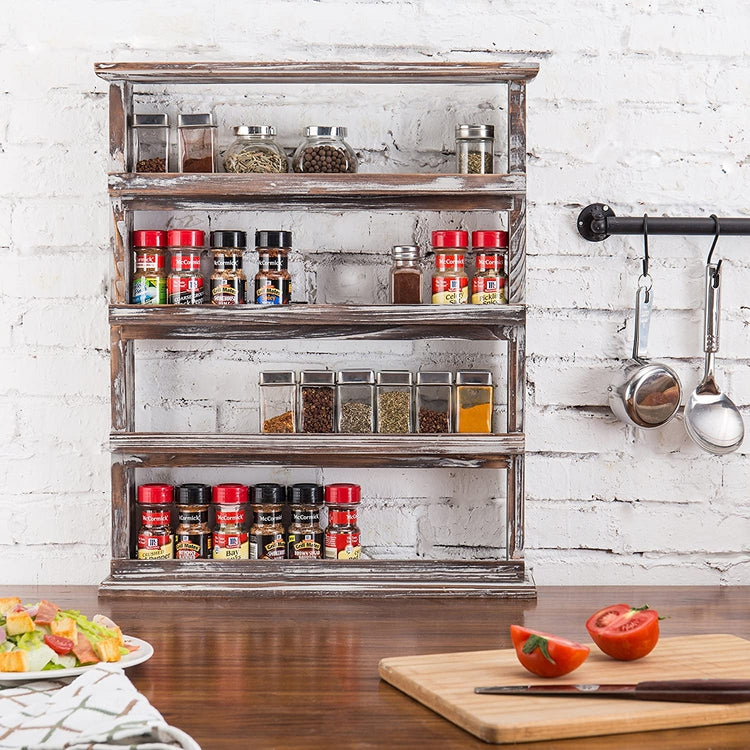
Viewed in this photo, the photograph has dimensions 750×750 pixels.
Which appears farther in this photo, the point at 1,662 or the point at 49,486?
the point at 49,486

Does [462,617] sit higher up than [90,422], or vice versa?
[90,422]

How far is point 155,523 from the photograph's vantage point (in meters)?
1.74

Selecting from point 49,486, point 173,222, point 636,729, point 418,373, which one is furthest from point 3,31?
point 636,729

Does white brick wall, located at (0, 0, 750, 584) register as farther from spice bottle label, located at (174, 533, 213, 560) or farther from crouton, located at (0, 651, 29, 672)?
crouton, located at (0, 651, 29, 672)

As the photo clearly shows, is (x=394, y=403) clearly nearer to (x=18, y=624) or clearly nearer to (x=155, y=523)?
(x=155, y=523)

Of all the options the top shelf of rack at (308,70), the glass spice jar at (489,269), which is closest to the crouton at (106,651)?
the glass spice jar at (489,269)

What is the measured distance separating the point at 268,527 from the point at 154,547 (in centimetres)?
19

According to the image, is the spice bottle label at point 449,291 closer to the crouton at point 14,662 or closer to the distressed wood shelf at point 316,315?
the distressed wood shelf at point 316,315

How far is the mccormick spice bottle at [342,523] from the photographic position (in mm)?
1755

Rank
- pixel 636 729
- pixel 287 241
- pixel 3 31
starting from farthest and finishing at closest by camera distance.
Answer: pixel 3 31 < pixel 287 241 < pixel 636 729

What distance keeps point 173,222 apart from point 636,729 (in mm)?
1177

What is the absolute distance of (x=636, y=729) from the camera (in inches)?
42.9

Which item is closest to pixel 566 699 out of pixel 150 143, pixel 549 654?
pixel 549 654

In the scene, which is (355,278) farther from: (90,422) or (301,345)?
(90,422)
